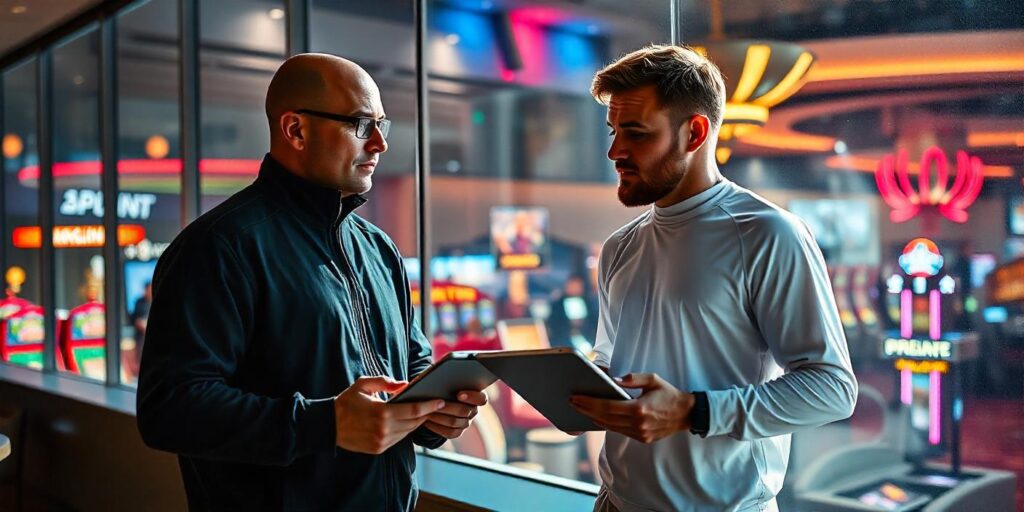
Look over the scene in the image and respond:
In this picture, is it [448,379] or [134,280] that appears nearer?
[448,379]

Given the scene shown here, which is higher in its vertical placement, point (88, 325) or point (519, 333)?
point (88, 325)

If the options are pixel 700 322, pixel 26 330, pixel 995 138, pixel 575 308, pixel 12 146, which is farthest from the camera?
pixel 575 308

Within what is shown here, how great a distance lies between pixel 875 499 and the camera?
3.28 meters

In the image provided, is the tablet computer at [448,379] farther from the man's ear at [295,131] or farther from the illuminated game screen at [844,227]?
the illuminated game screen at [844,227]

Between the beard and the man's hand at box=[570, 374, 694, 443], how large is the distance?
1.22 feet

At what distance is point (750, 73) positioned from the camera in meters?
3.37

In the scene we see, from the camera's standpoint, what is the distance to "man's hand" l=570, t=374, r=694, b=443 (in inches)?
60.4

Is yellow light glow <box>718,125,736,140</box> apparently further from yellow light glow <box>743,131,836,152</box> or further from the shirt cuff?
the shirt cuff

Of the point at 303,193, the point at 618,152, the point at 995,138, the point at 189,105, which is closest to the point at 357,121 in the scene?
the point at 303,193

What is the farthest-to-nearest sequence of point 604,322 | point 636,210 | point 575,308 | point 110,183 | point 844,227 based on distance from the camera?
point 575,308 → point 110,183 → point 636,210 → point 844,227 → point 604,322

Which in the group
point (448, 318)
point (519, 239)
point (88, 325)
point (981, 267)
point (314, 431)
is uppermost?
point (519, 239)

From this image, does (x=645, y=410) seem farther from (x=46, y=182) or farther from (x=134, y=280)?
(x=46, y=182)

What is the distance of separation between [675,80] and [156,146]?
22.9 ft

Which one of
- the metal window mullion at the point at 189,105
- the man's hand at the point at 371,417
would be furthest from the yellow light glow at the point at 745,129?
the metal window mullion at the point at 189,105
